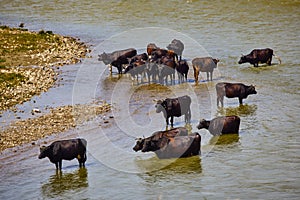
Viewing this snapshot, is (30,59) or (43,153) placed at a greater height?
(30,59)

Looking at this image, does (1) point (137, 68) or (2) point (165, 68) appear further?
(1) point (137, 68)

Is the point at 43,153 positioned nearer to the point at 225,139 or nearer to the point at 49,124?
the point at 49,124

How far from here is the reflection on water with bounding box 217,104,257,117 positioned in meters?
18.3

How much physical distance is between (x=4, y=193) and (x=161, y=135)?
3825 mm

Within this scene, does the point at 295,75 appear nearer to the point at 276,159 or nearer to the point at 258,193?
the point at 276,159

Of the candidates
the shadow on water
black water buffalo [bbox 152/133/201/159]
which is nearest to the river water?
the shadow on water

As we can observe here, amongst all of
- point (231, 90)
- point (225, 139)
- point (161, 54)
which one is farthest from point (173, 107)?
point (161, 54)

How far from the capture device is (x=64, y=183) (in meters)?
13.9

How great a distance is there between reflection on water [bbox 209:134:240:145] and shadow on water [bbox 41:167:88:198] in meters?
3.46

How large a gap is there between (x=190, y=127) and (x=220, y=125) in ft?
3.91

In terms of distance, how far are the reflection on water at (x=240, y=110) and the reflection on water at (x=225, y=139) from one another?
6.33 ft

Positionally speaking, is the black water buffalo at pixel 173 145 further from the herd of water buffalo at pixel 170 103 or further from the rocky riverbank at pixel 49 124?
the rocky riverbank at pixel 49 124

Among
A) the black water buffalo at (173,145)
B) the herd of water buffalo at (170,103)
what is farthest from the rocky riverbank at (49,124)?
the black water buffalo at (173,145)

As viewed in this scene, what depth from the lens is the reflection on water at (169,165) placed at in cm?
1435
